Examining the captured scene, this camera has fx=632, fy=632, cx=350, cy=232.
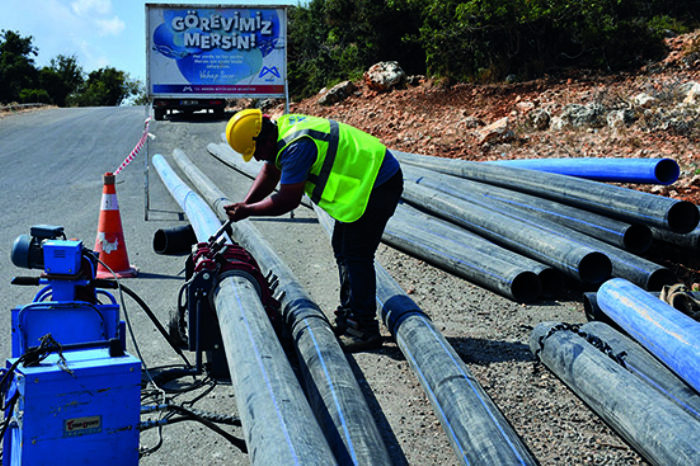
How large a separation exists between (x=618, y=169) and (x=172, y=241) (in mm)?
5184

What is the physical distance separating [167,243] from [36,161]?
857 cm

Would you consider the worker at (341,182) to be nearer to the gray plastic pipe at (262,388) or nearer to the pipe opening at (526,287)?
the gray plastic pipe at (262,388)

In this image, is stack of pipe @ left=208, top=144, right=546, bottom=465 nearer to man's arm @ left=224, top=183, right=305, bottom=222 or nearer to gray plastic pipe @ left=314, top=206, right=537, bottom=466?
gray plastic pipe @ left=314, top=206, right=537, bottom=466

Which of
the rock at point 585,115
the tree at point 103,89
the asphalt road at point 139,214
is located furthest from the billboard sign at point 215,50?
the tree at point 103,89

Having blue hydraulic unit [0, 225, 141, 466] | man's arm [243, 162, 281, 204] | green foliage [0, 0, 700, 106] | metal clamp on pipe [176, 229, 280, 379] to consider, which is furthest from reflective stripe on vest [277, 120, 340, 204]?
green foliage [0, 0, 700, 106]

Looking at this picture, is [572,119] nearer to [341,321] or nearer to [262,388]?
[341,321]

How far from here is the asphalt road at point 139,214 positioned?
3.89 meters

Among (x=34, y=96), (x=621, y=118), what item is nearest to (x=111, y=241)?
(x=621, y=118)

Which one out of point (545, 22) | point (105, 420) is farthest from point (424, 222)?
point (545, 22)

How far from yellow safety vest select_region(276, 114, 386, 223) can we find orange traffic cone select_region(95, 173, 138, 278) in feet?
9.67

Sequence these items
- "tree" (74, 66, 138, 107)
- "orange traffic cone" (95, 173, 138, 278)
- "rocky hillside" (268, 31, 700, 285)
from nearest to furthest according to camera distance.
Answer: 1. "orange traffic cone" (95, 173, 138, 278)
2. "rocky hillside" (268, 31, 700, 285)
3. "tree" (74, 66, 138, 107)

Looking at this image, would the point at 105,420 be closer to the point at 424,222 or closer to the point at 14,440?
the point at 14,440

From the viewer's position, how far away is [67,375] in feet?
8.84

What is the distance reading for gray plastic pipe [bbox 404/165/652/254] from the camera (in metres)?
6.31
